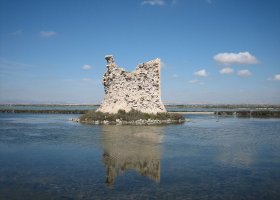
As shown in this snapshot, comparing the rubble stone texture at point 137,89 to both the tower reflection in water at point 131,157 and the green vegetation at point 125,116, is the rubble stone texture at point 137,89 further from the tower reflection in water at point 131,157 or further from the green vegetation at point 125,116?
the tower reflection in water at point 131,157

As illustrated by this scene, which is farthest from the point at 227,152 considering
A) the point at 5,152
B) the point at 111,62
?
the point at 111,62

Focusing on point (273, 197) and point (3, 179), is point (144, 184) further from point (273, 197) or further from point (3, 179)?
point (3, 179)

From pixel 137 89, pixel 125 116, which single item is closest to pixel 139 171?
pixel 125 116

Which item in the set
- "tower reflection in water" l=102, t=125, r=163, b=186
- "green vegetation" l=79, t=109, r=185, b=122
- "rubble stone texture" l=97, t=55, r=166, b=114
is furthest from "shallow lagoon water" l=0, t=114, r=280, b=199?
"rubble stone texture" l=97, t=55, r=166, b=114

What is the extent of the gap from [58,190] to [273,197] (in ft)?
17.7

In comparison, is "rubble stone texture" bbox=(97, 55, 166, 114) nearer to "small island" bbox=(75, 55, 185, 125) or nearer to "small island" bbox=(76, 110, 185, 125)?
"small island" bbox=(75, 55, 185, 125)

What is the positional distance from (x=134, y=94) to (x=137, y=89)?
2.06ft

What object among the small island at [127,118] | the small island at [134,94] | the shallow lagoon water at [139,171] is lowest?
the shallow lagoon water at [139,171]

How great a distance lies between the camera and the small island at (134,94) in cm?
3566

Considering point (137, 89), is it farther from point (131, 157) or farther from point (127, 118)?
point (131, 157)

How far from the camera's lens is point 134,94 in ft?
118

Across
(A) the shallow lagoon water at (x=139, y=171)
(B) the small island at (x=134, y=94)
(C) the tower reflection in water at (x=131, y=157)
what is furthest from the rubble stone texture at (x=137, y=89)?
(A) the shallow lagoon water at (x=139, y=171)

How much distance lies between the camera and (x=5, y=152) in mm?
14992

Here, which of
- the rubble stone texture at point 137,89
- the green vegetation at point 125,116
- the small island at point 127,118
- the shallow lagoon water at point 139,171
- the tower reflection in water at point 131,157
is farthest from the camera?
the rubble stone texture at point 137,89
